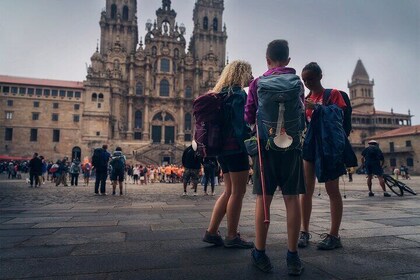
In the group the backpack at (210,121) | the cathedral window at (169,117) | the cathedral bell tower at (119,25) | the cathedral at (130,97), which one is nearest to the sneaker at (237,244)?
the backpack at (210,121)

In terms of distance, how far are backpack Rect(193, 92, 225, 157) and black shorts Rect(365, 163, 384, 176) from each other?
26.8 feet

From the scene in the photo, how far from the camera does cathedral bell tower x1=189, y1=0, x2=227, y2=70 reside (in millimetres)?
56562

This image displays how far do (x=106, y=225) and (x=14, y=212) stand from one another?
9.13 feet

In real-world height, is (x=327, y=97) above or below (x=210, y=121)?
above

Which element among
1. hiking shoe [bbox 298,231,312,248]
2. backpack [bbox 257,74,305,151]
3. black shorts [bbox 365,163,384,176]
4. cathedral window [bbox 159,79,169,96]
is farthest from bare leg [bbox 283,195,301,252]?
cathedral window [bbox 159,79,169,96]

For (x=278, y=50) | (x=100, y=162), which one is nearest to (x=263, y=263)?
(x=278, y=50)

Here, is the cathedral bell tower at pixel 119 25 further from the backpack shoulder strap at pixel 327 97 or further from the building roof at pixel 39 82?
the backpack shoulder strap at pixel 327 97

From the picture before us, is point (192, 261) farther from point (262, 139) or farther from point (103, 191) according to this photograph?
point (103, 191)

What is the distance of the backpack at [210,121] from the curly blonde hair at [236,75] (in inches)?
6.8

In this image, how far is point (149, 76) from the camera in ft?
171

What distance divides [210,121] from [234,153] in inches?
17.0

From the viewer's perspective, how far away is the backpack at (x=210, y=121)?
3254 mm

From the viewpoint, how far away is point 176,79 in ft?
177

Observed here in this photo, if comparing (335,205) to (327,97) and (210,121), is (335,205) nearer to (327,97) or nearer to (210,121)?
(327,97)
